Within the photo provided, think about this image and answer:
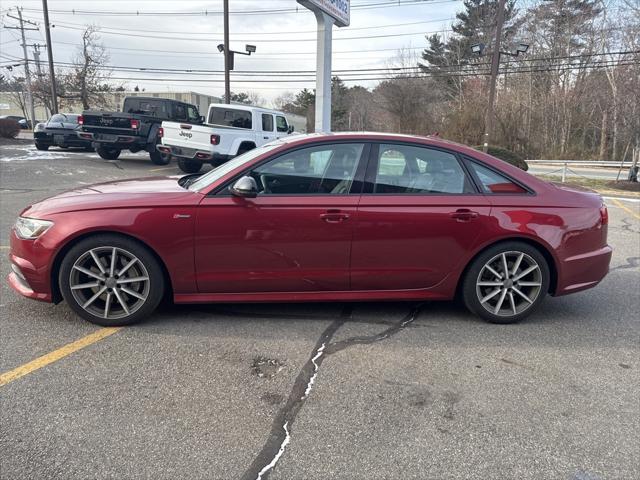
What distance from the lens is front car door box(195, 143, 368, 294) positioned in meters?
3.70

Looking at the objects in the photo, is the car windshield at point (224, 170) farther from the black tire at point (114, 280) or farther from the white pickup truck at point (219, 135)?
the white pickup truck at point (219, 135)

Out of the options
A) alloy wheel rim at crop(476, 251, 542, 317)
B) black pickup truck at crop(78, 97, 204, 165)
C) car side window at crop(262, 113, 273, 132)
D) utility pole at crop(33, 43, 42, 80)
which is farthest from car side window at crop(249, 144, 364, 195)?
utility pole at crop(33, 43, 42, 80)

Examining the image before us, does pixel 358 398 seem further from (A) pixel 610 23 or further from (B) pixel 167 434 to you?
(A) pixel 610 23

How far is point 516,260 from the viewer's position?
400 centimetres

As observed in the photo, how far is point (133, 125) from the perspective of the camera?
629 inches

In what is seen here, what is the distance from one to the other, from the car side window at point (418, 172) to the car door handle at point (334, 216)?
14.6 inches

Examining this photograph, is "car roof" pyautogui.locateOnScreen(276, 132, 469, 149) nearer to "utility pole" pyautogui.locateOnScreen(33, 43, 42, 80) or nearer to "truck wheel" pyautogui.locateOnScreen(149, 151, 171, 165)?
"truck wheel" pyautogui.locateOnScreen(149, 151, 171, 165)

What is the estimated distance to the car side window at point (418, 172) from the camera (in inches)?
153

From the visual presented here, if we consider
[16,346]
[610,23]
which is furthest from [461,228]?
[610,23]

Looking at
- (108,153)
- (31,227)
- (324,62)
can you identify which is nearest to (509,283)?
(31,227)

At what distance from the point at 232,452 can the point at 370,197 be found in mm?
2178

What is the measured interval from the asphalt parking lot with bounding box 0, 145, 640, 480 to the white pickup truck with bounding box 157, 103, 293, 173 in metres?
9.60

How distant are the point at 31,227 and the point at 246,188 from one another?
1688 mm

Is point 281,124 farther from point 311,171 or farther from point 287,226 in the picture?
point 287,226
